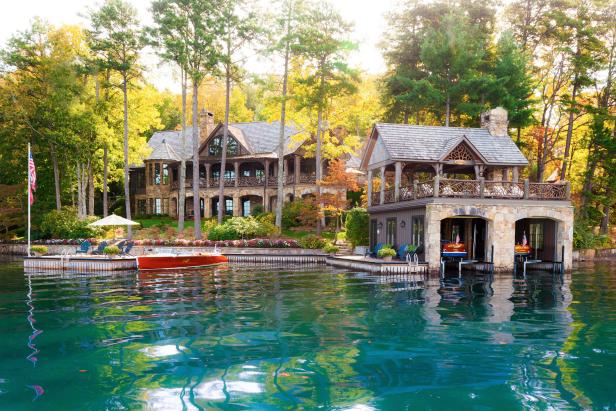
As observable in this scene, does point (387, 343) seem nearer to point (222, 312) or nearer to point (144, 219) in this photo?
point (222, 312)

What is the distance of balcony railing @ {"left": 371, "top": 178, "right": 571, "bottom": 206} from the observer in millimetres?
23911

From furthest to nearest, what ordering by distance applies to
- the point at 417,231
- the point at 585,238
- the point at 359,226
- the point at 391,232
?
the point at 585,238 → the point at 359,226 → the point at 391,232 → the point at 417,231

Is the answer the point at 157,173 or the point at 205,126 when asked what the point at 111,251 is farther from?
the point at 205,126

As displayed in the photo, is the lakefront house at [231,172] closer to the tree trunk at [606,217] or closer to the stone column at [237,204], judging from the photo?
the stone column at [237,204]

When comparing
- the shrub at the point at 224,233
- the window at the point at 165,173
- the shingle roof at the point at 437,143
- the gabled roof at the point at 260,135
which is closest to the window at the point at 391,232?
the shingle roof at the point at 437,143

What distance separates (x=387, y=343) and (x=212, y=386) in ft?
13.5

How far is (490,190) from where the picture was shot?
25250 mm

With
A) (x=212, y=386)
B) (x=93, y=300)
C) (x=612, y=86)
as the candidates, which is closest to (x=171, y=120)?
(x=612, y=86)

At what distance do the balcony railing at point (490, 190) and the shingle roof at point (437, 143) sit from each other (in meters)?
1.88

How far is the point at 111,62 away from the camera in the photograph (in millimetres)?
37094

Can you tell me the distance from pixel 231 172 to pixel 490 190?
1243 inches

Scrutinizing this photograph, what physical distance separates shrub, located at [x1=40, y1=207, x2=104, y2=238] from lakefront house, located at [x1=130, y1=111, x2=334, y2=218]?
37.2 feet

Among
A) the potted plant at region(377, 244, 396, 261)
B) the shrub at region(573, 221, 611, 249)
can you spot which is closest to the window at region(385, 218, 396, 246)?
the potted plant at region(377, 244, 396, 261)

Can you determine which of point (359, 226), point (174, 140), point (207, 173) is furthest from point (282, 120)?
point (174, 140)
